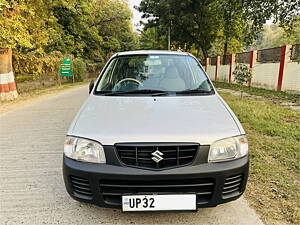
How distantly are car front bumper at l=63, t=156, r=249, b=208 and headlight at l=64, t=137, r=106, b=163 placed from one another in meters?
0.05

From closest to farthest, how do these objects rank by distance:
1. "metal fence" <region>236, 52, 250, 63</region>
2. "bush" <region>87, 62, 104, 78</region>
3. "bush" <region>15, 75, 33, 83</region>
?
"bush" <region>15, 75, 33, 83</region>
"metal fence" <region>236, 52, 250, 63</region>
"bush" <region>87, 62, 104, 78</region>

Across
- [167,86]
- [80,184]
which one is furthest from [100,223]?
[167,86]

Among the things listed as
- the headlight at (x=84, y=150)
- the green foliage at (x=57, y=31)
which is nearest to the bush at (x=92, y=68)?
the green foliage at (x=57, y=31)

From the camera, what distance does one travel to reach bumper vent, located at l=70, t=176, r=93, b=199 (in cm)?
213

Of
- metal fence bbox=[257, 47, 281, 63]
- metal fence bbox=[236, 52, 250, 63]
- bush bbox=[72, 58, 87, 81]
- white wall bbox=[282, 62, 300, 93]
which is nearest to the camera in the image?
white wall bbox=[282, 62, 300, 93]

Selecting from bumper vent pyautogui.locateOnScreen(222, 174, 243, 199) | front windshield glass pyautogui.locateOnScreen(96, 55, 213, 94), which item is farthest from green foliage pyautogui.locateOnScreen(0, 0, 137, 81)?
bumper vent pyautogui.locateOnScreen(222, 174, 243, 199)

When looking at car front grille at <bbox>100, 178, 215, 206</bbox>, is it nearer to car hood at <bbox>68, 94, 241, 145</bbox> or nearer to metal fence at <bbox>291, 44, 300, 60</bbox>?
car hood at <bbox>68, 94, 241, 145</bbox>

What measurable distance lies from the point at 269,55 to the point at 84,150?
12.0 metres

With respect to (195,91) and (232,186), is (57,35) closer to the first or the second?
(195,91)

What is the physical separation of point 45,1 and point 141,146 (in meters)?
12.5

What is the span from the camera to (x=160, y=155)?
204 centimetres

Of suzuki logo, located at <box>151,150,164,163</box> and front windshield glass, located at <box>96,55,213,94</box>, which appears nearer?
suzuki logo, located at <box>151,150,164,163</box>

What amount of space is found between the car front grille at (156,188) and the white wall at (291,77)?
366 inches

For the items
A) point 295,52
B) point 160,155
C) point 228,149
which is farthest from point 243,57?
point 160,155
